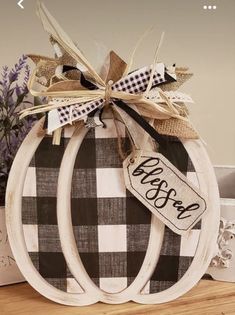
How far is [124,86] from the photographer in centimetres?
54

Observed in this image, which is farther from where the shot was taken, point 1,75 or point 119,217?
point 1,75

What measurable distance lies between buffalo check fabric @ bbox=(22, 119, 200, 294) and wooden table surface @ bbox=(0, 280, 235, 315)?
0.09 ft

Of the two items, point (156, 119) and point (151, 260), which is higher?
point (156, 119)

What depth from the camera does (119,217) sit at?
565 mm

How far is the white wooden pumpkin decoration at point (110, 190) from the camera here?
542 mm

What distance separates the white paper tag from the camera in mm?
547

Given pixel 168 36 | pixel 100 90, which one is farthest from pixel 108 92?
pixel 168 36

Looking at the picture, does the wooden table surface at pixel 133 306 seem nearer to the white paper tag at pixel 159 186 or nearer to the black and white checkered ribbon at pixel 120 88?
the white paper tag at pixel 159 186

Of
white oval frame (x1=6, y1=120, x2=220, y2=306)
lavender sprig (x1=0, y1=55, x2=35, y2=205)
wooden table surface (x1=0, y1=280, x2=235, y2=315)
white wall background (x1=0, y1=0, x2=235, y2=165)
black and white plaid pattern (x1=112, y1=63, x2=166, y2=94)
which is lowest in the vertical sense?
wooden table surface (x1=0, y1=280, x2=235, y2=315)

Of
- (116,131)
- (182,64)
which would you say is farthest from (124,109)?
(182,64)

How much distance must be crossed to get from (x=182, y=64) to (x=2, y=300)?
1.72ft

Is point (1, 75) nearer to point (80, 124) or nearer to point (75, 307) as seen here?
point (80, 124)

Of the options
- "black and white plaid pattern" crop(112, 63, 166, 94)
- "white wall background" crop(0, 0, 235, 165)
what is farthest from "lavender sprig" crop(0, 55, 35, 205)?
"black and white plaid pattern" crop(112, 63, 166, 94)

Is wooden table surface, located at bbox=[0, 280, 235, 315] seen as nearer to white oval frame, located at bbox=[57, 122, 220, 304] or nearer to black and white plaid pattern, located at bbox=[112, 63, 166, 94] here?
white oval frame, located at bbox=[57, 122, 220, 304]
